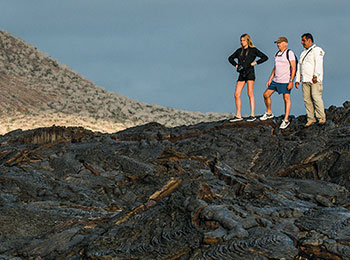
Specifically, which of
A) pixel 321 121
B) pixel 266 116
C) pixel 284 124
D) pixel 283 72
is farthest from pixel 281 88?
pixel 266 116

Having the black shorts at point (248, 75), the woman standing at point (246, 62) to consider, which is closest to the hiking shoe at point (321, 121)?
the woman standing at point (246, 62)

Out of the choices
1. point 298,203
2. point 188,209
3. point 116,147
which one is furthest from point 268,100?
point 188,209

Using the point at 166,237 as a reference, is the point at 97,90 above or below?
above

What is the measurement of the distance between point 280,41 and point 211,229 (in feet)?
23.9

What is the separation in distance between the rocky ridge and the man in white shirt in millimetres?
701

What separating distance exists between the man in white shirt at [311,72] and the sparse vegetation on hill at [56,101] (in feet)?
61.9

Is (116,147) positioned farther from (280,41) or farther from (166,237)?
(166,237)

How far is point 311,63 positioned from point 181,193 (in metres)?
5.89

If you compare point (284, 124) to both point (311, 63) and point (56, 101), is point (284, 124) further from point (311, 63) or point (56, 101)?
point (56, 101)

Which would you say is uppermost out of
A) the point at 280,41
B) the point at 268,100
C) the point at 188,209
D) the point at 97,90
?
the point at 97,90

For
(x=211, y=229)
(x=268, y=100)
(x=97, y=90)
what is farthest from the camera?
(x=97, y=90)

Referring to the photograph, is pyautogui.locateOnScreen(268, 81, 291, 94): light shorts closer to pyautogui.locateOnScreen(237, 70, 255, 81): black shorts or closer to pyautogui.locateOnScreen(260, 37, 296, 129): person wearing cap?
pyautogui.locateOnScreen(260, 37, 296, 129): person wearing cap

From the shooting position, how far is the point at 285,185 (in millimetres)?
7973

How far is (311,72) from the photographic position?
34.4 feet
